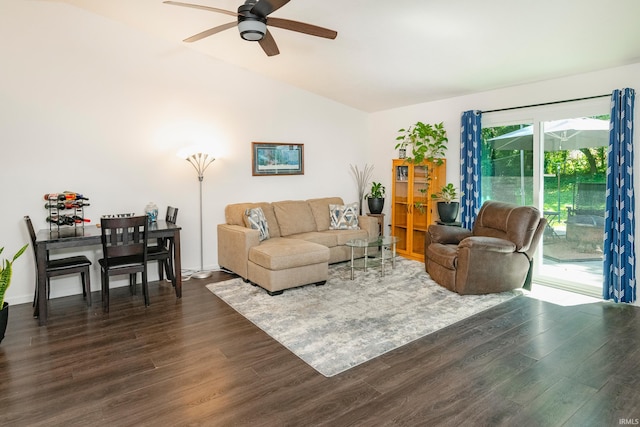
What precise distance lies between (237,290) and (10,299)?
2434mm

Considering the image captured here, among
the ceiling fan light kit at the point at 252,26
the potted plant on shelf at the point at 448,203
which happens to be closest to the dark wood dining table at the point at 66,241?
the ceiling fan light kit at the point at 252,26

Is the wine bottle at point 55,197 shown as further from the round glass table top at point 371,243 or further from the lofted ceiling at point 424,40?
the round glass table top at point 371,243

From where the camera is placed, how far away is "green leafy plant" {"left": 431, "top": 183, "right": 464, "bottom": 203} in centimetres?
565

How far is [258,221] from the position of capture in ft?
17.0

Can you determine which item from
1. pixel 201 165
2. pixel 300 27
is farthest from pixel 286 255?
pixel 300 27

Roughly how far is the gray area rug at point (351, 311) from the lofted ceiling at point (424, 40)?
8.64 feet

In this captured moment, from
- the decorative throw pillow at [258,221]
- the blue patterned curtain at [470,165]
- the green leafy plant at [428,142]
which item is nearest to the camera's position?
the decorative throw pillow at [258,221]

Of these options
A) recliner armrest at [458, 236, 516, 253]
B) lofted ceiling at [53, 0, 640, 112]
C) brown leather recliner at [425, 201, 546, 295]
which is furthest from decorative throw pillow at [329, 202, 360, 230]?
recliner armrest at [458, 236, 516, 253]

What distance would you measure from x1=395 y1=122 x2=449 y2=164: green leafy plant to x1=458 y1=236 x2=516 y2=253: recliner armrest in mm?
1849

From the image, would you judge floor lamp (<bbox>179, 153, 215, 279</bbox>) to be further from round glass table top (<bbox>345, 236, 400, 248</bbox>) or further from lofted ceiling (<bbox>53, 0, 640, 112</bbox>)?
round glass table top (<bbox>345, 236, 400, 248</bbox>)

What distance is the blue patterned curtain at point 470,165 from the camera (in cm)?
535

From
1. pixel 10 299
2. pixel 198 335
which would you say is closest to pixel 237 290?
pixel 198 335

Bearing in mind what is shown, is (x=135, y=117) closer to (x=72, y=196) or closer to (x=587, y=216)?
(x=72, y=196)

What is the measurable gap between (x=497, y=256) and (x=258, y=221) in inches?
118
